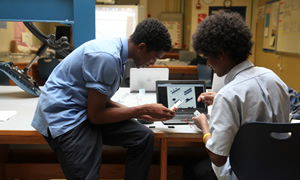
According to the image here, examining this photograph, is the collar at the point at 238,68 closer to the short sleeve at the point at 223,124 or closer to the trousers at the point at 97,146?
the short sleeve at the point at 223,124

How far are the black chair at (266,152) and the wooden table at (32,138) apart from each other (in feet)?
1.52

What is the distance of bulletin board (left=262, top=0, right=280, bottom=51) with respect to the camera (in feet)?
16.3

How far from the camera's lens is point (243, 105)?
3.47ft

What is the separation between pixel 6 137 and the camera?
60.0 inches

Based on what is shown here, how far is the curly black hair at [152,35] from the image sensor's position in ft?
4.60

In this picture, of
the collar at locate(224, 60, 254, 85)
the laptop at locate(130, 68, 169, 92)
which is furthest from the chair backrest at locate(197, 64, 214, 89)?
the collar at locate(224, 60, 254, 85)

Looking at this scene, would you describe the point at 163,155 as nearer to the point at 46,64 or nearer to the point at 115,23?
the point at 46,64

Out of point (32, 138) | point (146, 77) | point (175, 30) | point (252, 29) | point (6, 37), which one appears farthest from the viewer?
point (175, 30)

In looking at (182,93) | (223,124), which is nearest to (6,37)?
(182,93)

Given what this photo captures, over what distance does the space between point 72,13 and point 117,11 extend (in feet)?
9.14

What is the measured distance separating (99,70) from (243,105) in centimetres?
62

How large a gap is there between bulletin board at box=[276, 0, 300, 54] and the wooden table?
282 centimetres

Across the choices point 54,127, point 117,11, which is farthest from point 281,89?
point 117,11

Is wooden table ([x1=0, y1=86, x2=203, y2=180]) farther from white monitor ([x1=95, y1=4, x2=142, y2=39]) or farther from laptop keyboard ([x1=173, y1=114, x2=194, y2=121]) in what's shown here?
white monitor ([x1=95, y1=4, x2=142, y2=39])
